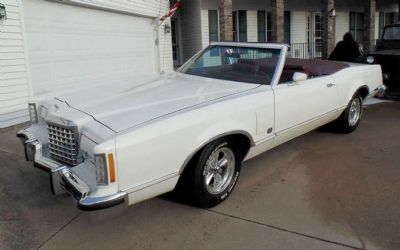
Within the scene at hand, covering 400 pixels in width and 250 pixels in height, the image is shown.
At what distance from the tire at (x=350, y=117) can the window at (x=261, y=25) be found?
37.4 feet

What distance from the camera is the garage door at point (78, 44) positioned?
25.0 feet

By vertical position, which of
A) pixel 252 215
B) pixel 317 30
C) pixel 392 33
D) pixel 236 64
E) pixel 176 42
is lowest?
pixel 252 215

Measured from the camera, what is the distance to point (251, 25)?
1675cm

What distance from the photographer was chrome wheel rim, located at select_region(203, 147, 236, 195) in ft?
11.7

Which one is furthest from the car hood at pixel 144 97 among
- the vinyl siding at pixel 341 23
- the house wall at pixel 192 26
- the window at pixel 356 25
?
the window at pixel 356 25

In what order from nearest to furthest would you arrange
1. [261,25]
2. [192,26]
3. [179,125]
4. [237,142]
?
[179,125], [237,142], [192,26], [261,25]

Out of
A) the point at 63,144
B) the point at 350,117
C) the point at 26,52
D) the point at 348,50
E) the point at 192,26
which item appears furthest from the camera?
the point at 192,26

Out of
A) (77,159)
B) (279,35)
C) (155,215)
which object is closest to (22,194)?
(77,159)

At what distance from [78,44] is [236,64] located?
5210mm

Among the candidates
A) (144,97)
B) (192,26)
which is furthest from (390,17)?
(144,97)

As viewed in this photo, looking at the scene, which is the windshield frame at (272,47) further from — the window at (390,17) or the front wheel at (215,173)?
the window at (390,17)

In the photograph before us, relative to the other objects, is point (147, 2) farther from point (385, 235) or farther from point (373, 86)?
point (385, 235)

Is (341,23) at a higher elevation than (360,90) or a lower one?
higher

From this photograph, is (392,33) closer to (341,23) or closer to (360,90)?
(360,90)
